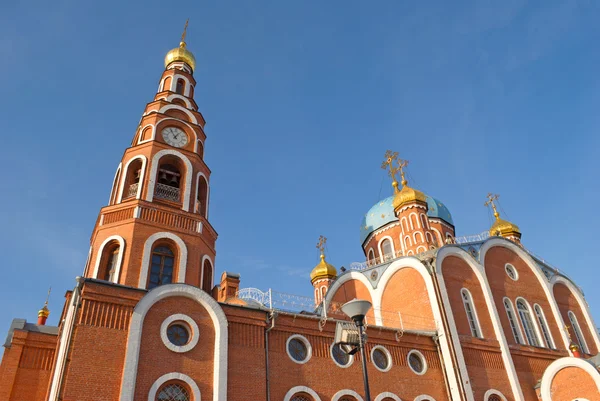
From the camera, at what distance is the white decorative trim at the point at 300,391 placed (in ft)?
43.0

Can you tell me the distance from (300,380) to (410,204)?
481 inches

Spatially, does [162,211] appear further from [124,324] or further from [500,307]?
[500,307]

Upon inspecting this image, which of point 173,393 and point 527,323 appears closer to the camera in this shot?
point 173,393

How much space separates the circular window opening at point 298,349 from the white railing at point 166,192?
592cm

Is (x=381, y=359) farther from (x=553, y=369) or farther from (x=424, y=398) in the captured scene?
(x=553, y=369)

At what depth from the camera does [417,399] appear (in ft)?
49.9

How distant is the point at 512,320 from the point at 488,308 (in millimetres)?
1521

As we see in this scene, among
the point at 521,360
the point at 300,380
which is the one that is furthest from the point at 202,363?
the point at 521,360

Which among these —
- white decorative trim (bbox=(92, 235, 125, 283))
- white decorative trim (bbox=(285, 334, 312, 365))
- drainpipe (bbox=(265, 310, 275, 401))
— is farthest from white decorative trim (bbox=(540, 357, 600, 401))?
white decorative trim (bbox=(92, 235, 125, 283))

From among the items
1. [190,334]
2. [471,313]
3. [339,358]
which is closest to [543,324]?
[471,313]

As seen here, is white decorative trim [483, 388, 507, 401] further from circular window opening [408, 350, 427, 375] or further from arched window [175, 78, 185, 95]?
arched window [175, 78, 185, 95]

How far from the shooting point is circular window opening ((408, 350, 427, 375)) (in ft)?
52.3

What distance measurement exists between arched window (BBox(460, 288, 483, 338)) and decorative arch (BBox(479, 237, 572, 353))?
1941 millimetres

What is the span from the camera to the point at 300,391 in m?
13.4
